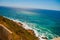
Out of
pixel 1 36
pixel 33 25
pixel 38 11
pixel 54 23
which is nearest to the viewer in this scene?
pixel 1 36

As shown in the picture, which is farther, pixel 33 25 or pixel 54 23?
pixel 54 23

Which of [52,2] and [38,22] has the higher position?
[52,2]

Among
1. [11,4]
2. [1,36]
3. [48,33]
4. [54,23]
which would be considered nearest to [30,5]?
[11,4]

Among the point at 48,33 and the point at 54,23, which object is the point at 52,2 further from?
the point at 48,33

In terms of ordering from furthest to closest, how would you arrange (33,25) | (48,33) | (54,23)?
(54,23)
(33,25)
(48,33)

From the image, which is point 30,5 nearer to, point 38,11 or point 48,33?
point 38,11

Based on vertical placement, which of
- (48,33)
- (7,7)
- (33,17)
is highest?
(7,7)

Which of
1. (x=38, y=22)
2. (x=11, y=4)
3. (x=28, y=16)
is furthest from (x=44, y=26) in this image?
(x=11, y=4)
